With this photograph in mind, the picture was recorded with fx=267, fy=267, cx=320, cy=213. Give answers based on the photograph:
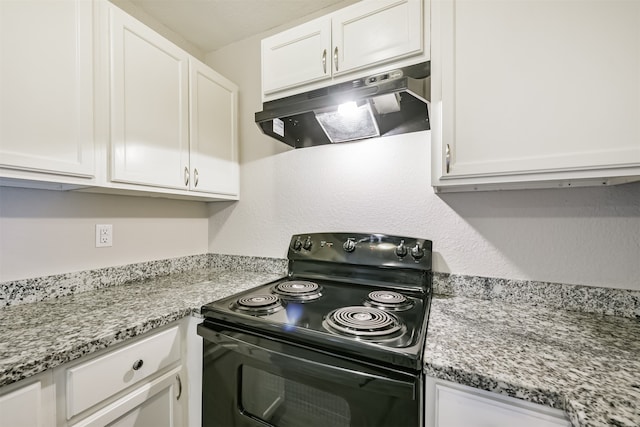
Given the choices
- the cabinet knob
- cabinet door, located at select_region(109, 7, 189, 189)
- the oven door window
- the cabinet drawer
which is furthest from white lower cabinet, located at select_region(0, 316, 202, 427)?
the cabinet knob

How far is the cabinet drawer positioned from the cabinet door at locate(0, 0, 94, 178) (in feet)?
2.23

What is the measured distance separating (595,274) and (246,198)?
5.95 feet

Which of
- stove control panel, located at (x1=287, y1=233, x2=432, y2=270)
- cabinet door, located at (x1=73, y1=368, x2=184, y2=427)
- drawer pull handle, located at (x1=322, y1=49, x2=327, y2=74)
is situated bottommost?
cabinet door, located at (x1=73, y1=368, x2=184, y2=427)

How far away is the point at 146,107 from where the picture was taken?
126 centimetres

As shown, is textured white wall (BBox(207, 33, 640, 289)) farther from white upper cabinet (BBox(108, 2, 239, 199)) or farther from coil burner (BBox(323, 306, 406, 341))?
coil burner (BBox(323, 306, 406, 341))

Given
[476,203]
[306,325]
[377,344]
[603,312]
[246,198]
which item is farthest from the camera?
[246,198]

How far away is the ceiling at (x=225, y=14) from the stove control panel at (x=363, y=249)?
1.34m

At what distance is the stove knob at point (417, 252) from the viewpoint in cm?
126

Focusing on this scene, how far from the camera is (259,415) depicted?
901 mm

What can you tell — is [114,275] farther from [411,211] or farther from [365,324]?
[411,211]

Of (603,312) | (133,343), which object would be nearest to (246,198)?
(133,343)

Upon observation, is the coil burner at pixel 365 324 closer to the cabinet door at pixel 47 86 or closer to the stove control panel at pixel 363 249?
the stove control panel at pixel 363 249

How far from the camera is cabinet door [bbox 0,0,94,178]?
0.86 meters

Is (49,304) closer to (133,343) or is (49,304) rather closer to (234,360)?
(133,343)
